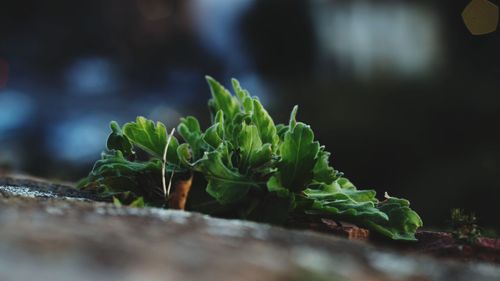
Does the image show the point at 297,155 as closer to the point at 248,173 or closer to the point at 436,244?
the point at 248,173

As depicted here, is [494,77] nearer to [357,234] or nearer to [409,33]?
[409,33]

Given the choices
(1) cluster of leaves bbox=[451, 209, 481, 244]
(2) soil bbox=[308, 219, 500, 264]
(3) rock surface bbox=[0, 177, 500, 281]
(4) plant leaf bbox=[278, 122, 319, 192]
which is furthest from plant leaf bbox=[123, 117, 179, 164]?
(1) cluster of leaves bbox=[451, 209, 481, 244]

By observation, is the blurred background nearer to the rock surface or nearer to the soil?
the soil

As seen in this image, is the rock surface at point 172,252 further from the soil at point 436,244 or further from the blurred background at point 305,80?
the blurred background at point 305,80

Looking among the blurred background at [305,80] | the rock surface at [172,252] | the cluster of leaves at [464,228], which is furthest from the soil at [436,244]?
the blurred background at [305,80]

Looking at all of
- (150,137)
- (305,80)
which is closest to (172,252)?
(150,137)

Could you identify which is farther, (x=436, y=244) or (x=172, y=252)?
(x=436, y=244)

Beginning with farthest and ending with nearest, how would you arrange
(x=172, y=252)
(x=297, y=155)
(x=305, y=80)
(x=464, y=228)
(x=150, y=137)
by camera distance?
(x=305, y=80) < (x=150, y=137) < (x=464, y=228) < (x=297, y=155) < (x=172, y=252)
